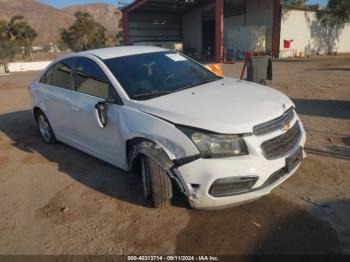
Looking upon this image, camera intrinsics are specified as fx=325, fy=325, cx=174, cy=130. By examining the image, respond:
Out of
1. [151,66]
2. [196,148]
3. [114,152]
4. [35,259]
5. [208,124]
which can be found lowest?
[35,259]

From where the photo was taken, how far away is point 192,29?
116ft

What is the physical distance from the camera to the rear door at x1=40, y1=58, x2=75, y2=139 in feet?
15.8

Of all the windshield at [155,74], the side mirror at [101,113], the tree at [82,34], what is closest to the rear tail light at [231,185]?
the windshield at [155,74]

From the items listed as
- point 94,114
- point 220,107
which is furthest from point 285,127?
point 94,114

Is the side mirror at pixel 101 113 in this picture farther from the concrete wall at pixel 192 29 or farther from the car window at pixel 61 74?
the concrete wall at pixel 192 29

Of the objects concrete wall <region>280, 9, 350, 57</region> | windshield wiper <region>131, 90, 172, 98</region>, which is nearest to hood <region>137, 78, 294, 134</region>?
windshield wiper <region>131, 90, 172, 98</region>

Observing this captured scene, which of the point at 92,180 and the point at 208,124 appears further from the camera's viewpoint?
the point at 92,180

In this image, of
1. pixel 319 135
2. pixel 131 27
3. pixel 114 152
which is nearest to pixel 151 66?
pixel 114 152

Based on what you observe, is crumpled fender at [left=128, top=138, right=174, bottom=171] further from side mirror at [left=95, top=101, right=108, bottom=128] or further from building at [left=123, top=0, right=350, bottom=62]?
building at [left=123, top=0, right=350, bottom=62]

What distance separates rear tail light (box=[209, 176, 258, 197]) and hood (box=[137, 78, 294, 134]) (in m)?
0.43

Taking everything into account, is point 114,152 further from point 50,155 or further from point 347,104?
point 347,104

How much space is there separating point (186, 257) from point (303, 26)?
93.0 feet

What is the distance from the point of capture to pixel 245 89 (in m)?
3.90

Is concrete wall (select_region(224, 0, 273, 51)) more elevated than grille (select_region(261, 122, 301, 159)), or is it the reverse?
concrete wall (select_region(224, 0, 273, 51))
